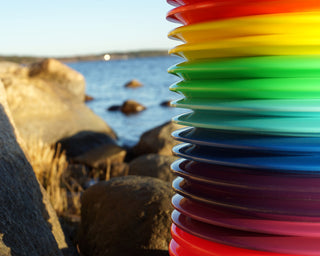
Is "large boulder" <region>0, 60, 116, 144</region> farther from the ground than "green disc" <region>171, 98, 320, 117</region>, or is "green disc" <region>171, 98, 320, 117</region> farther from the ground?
"green disc" <region>171, 98, 320, 117</region>

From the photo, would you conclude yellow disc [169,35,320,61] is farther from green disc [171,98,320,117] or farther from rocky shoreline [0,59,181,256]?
rocky shoreline [0,59,181,256]

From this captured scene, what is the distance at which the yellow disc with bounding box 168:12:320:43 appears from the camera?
1.13 meters

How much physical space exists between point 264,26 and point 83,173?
6039 mm

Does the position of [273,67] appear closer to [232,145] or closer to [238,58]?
[238,58]

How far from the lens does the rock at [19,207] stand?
187 centimetres

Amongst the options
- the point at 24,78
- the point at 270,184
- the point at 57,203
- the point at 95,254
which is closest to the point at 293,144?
the point at 270,184

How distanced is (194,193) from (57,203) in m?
3.58

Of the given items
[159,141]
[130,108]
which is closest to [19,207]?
[159,141]

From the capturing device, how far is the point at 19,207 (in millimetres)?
2016

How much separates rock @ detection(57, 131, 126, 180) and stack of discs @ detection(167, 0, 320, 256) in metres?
6.11

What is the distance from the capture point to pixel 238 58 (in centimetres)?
120

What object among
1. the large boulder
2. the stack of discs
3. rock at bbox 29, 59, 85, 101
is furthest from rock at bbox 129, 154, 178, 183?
rock at bbox 29, 59, 85, 101

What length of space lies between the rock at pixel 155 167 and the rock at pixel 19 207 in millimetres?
2185

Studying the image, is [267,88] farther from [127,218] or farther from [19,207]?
[127,218]
